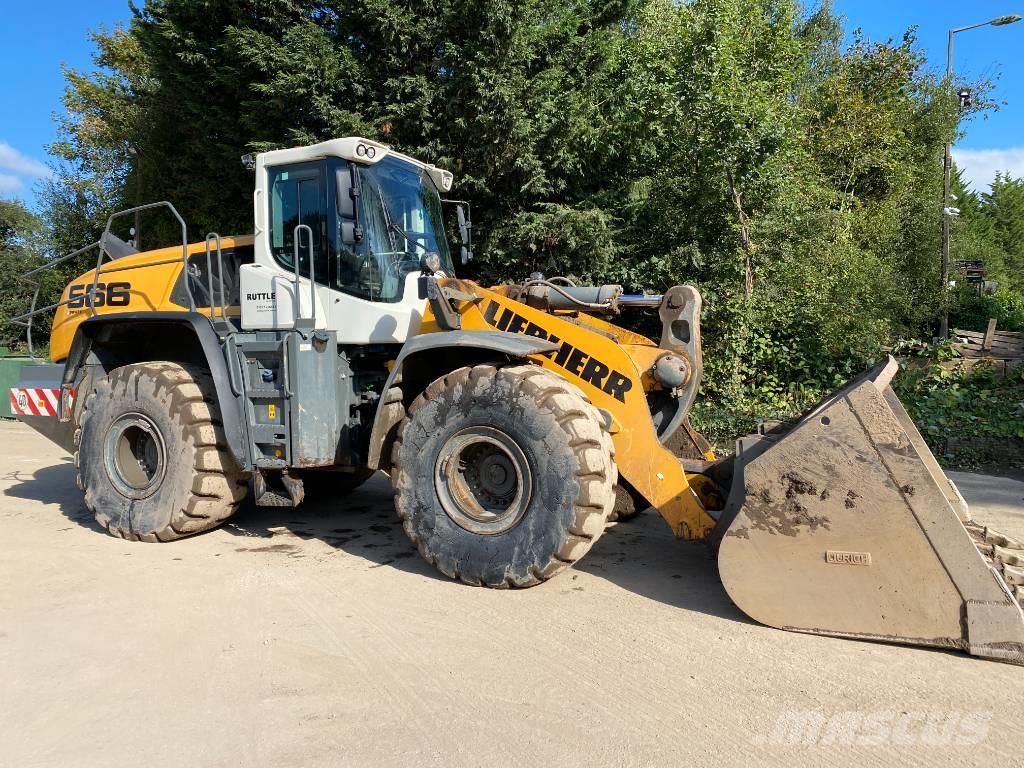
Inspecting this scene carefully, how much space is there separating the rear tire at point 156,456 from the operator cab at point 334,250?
80 centimetres

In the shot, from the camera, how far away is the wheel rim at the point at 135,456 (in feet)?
17.8

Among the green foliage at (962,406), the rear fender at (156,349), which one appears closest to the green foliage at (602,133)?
the green foliage at (962,406)

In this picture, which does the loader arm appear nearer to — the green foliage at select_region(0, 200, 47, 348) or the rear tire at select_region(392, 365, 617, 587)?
the rear tire at select_region(392, 365, 617, 587)

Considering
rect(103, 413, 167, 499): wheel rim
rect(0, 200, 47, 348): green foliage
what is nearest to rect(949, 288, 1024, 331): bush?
rect(103, 413, 167, 499): wheel rim

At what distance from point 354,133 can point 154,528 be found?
7427 mm

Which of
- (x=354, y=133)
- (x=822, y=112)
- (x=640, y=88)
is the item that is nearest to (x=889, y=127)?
(x=822, y=112)

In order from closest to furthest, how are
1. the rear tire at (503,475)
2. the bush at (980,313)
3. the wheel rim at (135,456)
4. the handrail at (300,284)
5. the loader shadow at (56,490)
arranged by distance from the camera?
the rear tire at (503,475) < the handrail at (300,284) < the wheel rim at (135,456) < the loader shadow at (56,490) < the bush at (980,313)

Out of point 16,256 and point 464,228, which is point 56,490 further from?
point 16,256

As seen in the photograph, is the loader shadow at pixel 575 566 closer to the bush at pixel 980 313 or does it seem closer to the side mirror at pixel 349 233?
the side mirror at pixel 349 233

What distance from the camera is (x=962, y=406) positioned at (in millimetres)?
9766

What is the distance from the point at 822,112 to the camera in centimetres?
1597

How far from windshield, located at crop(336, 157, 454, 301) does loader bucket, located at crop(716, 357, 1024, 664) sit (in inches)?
113

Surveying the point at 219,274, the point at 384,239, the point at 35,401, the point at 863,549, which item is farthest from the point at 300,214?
the point at 863,549

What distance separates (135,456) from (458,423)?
123 inches
